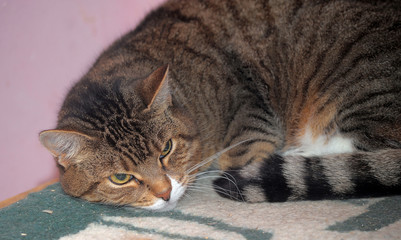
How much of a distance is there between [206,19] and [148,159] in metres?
1.03

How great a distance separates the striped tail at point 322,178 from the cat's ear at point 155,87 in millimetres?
540

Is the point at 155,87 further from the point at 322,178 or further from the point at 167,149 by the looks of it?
the point at 322,178

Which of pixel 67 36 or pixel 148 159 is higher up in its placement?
pixel 67 36

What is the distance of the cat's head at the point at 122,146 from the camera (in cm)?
183

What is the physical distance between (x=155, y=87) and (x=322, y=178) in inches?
34.3

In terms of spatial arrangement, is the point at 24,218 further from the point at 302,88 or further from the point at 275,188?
the point at 302,88

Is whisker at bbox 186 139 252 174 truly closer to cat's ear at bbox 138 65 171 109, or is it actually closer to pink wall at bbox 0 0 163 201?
cat's ear at bbox 138 65 171 109

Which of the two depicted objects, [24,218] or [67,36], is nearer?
[24,218]

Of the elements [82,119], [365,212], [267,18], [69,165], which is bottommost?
[365,212]

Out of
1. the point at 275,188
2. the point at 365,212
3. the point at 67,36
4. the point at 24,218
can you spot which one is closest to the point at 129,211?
the point at 24,218

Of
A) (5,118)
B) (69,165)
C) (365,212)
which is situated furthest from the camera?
(5,118)

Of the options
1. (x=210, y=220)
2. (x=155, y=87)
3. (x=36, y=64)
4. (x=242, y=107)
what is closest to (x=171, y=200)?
(x=210, y=220)

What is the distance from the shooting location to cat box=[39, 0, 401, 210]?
185cm

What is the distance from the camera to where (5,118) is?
2967 mm
